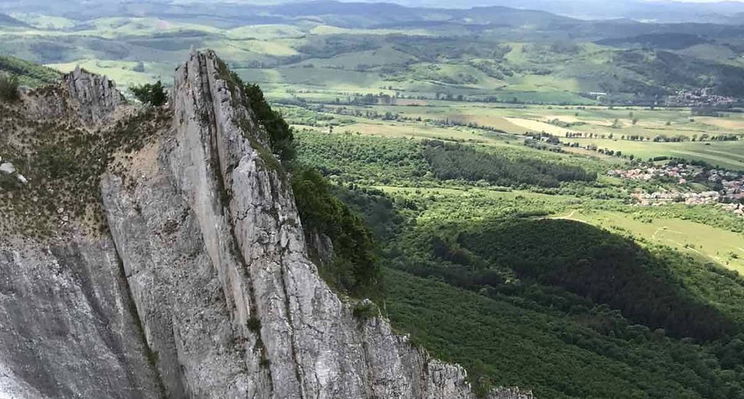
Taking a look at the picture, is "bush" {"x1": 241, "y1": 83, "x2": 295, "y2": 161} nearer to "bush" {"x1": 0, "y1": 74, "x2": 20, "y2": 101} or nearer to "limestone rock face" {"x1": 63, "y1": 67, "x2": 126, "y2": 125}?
"limestone rock face" {"x1": 63, "y1": 67, "x2": 126, "y2": 125}

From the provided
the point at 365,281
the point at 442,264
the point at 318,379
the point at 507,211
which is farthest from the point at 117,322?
the point at 507,211

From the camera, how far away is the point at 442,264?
11319cm

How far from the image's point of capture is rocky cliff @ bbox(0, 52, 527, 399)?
33.6 metres

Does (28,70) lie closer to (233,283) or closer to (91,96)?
(91,96)

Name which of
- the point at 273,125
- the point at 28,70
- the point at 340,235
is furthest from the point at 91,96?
the point at 28,70

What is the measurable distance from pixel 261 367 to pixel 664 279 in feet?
295

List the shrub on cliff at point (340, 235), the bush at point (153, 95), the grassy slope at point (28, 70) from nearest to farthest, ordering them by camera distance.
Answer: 1. the shrub on cliff at point (340, 235)
2. the bush at point (153, 95)
3. the grassy slope at point (28, 70)

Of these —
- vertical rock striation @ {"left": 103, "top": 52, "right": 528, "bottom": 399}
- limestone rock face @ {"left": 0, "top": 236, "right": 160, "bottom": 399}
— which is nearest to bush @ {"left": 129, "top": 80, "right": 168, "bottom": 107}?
vertical rock striation @ {"left": 103, "top": 52, "right": 528, "bottom": 399}

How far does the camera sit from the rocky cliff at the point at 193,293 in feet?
110

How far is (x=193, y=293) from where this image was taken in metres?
36.4

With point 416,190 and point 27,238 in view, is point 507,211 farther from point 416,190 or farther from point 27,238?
point 27,238

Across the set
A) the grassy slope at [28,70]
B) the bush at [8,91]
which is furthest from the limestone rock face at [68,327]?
the grassy slope at [28,70]

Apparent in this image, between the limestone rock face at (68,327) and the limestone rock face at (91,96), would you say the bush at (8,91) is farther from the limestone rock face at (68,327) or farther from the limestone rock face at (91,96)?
the limestone rock face at (68,327)

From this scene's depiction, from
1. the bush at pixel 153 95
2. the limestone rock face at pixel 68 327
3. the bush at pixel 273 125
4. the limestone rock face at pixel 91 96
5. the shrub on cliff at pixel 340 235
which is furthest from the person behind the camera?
the bush at pixel 273 125
